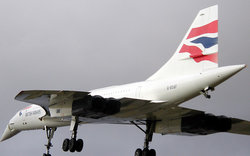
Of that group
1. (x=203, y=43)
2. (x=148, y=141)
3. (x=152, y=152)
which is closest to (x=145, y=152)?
(x=152, y=152)

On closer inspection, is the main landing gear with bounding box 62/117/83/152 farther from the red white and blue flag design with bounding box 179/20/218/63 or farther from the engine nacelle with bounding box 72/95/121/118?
the red white and blue flag design with bounding box 179/20/218/63

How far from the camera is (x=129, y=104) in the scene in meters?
24.4

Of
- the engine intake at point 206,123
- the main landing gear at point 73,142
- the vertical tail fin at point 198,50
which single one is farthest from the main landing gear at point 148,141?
the vertical tail fin at point 198,50

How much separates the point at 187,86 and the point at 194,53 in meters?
1.69

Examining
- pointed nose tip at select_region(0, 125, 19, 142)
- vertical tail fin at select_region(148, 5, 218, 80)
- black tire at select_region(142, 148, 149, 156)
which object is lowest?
black tire at select_region(142, 148, 149, 156)

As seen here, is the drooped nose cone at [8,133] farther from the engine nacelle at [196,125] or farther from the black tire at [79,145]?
the engine nacelle at [196,125]

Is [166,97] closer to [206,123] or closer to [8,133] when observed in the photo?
[206,123]

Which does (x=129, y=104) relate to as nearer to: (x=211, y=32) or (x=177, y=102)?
(x=177, y=102)

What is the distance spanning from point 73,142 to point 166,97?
556 centimetres

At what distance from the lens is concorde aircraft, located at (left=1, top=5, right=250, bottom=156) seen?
23109 mm

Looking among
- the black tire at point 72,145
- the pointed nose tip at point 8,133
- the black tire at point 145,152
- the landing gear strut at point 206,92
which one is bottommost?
the black tire at point 145,152

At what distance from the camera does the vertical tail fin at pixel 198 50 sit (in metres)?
23.4

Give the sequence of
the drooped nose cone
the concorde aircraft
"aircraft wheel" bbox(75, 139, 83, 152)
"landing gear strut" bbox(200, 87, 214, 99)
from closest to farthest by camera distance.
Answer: "landing gear strut" bbox(200, 87, 214, 99) < the concorde aircraft < "aircraft wheel" bbox(75, 139, 83, 152) < the drooped nose cone

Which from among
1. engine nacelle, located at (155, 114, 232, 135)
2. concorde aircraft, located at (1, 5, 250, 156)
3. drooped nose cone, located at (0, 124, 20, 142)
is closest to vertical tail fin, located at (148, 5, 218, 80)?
concorde aircraft, located at (1, 5, 250, 156)
